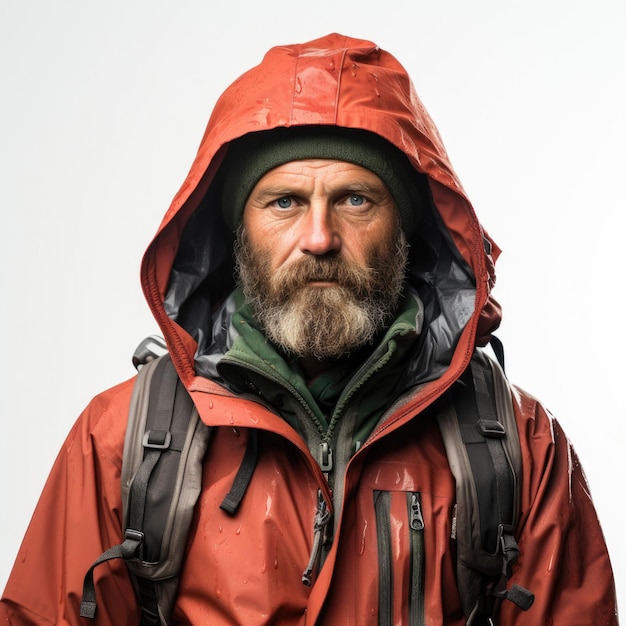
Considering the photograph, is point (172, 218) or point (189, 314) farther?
point (189, 314)

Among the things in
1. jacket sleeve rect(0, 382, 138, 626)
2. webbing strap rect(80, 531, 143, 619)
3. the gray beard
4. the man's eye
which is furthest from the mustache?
webbing strap rect(80, 531, 143, 619)

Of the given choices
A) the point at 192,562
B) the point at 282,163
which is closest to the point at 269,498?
the point at 192,562

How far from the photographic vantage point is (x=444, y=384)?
248 centimetres

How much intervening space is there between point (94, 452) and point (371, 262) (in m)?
0.81

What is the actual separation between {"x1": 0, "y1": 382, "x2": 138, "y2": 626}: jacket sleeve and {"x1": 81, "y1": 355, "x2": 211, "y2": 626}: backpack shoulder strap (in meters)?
0.04

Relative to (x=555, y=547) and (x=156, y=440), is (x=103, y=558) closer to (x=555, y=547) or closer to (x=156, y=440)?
(x=156, y=440)

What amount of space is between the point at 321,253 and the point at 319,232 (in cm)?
5

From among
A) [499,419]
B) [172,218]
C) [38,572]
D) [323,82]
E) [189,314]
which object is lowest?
[38,572]

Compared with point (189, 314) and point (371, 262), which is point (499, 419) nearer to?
point (371, 262)

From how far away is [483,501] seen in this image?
7.97 ft

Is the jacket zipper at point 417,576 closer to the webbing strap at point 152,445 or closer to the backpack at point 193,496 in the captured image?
the backpack at point 193,496

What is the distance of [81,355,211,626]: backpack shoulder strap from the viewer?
2.38 meters

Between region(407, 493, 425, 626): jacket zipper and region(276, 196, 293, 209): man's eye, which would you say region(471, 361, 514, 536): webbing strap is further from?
region(276, 196, 293, 209): man's eye

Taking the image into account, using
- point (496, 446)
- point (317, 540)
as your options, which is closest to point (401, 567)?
point (317, 540)
